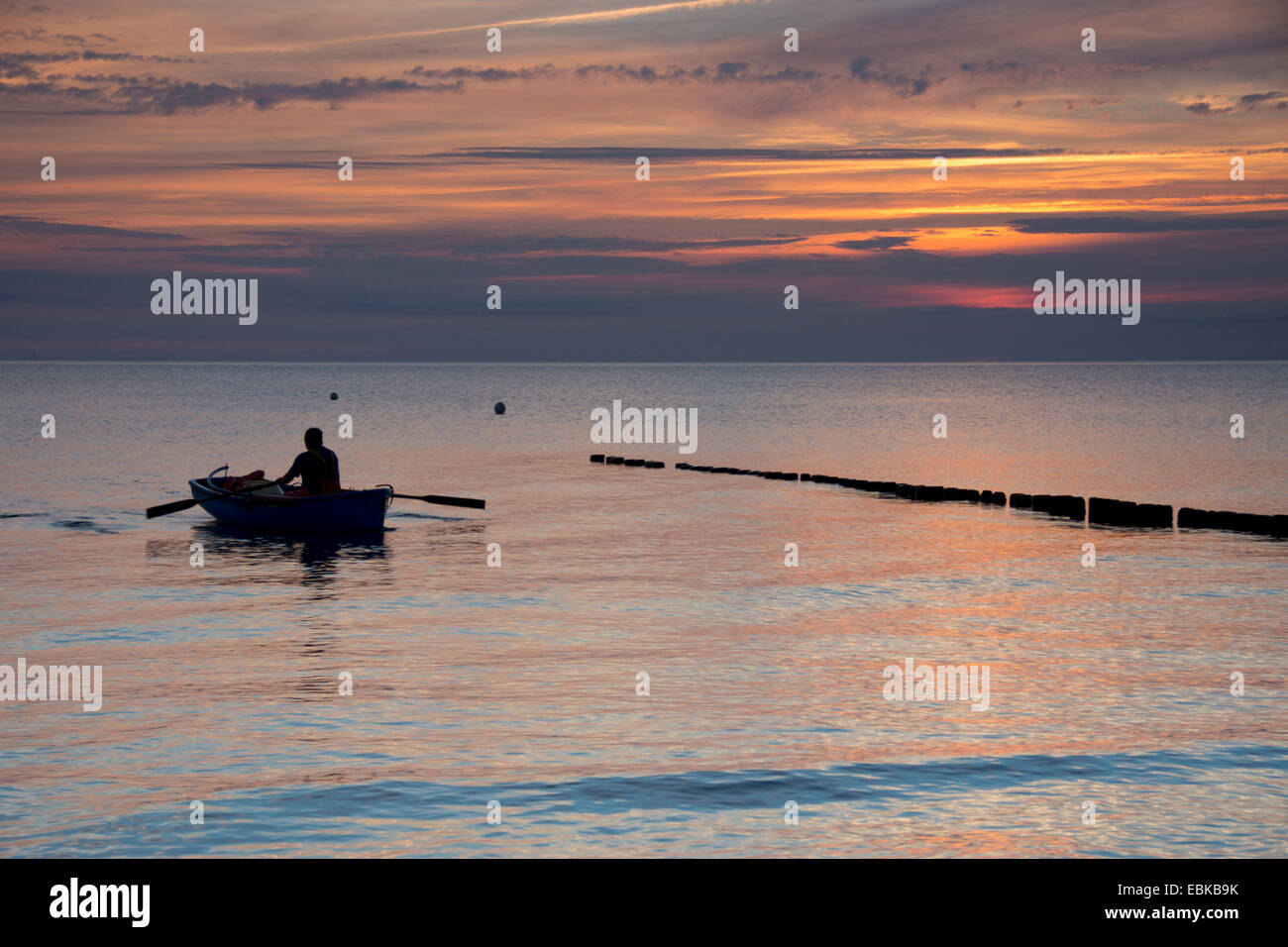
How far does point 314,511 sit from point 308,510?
0.15 meters

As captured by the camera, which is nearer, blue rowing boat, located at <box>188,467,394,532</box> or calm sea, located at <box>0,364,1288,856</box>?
calm sea, located at <box>0,364,1288,856</box>

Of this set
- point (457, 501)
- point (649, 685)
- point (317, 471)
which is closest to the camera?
point (649, 685)

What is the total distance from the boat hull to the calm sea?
0.93 metres

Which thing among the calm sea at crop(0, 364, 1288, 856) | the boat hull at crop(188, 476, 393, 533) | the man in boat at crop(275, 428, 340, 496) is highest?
the man in boat at crop(275, 428, 340, 496)

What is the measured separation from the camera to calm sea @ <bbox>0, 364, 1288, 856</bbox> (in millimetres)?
11484

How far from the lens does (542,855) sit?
10.6 meters

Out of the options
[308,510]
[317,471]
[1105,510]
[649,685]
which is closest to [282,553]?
[308,510]

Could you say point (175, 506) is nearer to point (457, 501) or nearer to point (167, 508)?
point (167, 508)

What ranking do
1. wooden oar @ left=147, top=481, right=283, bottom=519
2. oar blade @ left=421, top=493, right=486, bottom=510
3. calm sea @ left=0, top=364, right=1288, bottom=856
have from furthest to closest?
oar blade @ left=421, top=493, right=486, bottom=510, wooden oar @ left=147, top=481, right=283, bottom=519, calm sea @ left=0, top=364, right=1288, bottom=856

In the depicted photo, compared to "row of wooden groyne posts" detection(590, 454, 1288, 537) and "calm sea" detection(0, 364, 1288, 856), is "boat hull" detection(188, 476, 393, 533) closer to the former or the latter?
"calm sea" detection(0, 364, 1288, 856)

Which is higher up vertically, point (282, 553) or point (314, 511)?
point (314, 511)

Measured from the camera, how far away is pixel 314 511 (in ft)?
106

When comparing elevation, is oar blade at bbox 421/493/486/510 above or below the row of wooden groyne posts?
above

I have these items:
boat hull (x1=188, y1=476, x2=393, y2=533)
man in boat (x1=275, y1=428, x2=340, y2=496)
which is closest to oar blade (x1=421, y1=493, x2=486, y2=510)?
boat hull (x1=188, y1=476, x2=393, y2=533)
